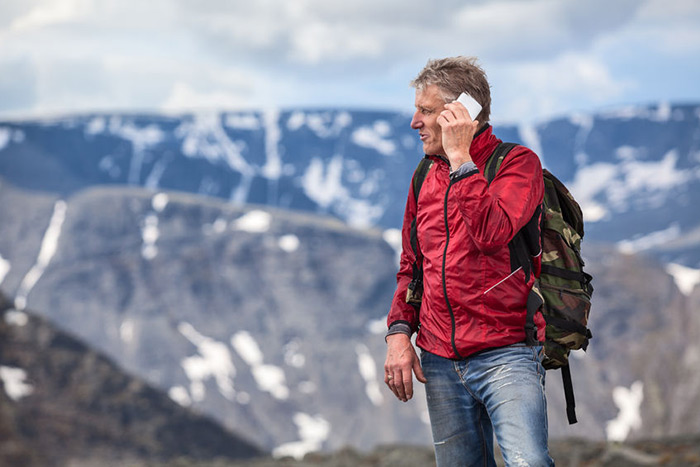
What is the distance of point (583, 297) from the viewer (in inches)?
152

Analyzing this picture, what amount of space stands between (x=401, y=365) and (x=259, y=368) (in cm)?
17856

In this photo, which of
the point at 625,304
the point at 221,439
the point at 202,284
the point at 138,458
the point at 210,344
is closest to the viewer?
the point at 138,458

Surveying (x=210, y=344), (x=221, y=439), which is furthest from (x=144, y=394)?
(x=210, y=344)

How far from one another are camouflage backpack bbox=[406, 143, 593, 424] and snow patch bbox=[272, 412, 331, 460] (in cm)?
15631

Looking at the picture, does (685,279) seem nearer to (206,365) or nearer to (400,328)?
(206,365)

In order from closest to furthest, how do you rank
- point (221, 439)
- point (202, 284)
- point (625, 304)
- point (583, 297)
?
point (583, 297) < point (221, 439) < point (625, 304) < point (202, 284)

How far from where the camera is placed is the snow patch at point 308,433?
159875 mm

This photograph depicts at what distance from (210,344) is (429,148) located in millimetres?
185034

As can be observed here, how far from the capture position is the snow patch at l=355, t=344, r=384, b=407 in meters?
175

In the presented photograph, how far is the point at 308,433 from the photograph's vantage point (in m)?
166

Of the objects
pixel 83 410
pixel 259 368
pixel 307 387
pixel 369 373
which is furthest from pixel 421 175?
pixel 259 368

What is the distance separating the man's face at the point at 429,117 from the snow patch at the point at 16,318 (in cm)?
7766

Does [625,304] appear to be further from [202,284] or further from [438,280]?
[438,280]

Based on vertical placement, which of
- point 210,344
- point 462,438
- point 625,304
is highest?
point 462,438
